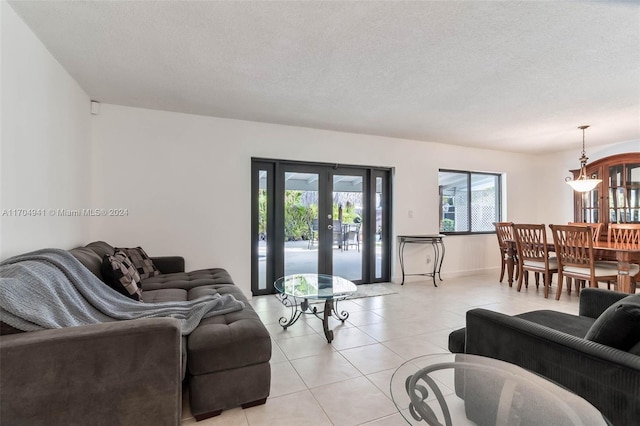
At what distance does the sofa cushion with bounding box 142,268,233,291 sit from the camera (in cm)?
270

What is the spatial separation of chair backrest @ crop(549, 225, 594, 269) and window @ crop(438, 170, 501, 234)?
65.7 inches

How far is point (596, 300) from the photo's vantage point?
6.83 ft

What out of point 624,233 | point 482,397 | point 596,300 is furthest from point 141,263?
point 624,233

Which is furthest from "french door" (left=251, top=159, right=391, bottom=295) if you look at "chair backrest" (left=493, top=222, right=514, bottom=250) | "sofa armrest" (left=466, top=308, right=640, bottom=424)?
"sofa armrest" (left=466, top=308, right=640, bottom=424)

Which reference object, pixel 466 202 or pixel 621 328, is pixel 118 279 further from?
pixel 466 202

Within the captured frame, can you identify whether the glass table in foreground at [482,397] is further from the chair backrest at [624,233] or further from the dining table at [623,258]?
the chair backrest at [624,233]

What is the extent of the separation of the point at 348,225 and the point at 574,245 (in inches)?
115

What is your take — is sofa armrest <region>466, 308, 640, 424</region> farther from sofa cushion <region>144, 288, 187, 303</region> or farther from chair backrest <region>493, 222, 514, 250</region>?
chair backrest <region>493, 222, 514, 250</region>

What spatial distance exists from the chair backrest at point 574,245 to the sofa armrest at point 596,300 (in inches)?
71.7

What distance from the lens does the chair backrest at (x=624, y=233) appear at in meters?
4.13

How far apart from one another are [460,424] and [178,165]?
3.62 m

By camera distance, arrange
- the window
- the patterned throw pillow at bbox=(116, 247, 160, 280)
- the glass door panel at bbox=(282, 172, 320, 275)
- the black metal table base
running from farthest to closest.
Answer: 1. the window
2. the glass door panel at bbox=(282, 172, 320, 275)
3. the patterned throw pillow at bbox=(116, 247, 160, 280)
4. the black metal table base

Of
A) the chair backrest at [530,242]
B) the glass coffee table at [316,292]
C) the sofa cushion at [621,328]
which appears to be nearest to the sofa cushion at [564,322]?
the sofa cushion at [621,328]

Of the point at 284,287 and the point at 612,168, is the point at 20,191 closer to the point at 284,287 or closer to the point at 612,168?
the point at 284,287
